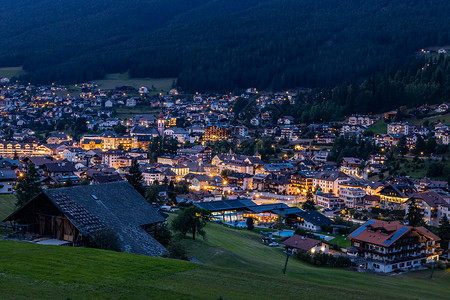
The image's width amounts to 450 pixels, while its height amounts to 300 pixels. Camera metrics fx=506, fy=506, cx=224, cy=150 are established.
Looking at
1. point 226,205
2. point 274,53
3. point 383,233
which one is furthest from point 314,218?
point 274,53

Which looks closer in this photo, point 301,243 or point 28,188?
point 28,188

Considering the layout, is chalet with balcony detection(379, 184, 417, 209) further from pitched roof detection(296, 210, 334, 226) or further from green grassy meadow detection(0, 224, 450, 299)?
green grassy meadow detection(0, 224, 450, 299)

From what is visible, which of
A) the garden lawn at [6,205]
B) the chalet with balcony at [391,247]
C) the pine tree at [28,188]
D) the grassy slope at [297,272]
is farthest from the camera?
the chalet with balcony at [391,247]

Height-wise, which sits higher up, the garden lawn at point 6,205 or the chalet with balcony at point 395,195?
the garden lawn at point 6,205

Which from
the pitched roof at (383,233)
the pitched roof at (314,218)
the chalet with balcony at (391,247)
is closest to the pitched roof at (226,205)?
the pitched roof at (314,218)

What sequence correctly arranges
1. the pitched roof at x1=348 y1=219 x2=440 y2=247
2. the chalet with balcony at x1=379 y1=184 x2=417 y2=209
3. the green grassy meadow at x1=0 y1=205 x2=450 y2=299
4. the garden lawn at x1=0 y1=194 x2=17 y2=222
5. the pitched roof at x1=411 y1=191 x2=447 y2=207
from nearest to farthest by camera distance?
the green grassy meadow at x1=0 y1=205 x2=450 y2=299
the garden lawn at x1=0 y1=194 x2=17 y2=222
the pitched roof at x1=348 y1=219 x2=440 y2=247
the pitched roof at x1=411 y1=191 x2=447 y2=207
the chalet with balcony at x1=379 y1=184 x2=417 y2=209

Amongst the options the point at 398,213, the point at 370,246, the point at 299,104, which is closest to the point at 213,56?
the point at 299,104

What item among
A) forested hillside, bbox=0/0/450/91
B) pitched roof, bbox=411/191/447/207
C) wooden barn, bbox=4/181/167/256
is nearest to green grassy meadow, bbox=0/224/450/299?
wooden barn, bbox=4/181/167/256

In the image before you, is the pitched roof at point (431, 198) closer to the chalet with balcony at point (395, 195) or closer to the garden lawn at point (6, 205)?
the chalet with balcony at point (395, 195)

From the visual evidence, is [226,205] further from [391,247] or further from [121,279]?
[121,279]
